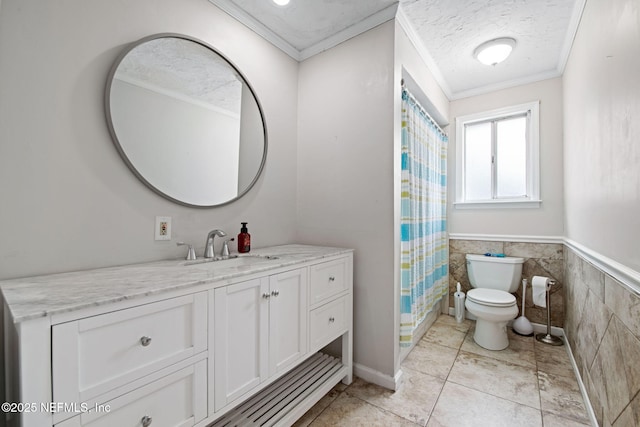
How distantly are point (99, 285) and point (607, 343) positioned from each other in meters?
2.15

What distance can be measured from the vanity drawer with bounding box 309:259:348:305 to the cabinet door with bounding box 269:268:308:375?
0.08m

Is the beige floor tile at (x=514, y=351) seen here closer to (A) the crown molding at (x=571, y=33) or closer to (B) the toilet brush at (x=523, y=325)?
(B) the toilet brush at (x=523, y=325)

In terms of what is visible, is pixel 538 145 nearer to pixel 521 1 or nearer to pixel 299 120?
pixel 521 1

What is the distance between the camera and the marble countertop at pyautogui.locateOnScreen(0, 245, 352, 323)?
68 centimetres

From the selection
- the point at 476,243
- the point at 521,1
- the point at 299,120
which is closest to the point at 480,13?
the point at 521,1

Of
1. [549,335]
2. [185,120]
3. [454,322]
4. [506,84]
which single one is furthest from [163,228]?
[506,84]

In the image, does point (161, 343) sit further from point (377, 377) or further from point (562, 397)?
point (562, 397)

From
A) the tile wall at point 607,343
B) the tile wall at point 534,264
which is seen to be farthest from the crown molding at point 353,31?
the tile wall at point 534,264

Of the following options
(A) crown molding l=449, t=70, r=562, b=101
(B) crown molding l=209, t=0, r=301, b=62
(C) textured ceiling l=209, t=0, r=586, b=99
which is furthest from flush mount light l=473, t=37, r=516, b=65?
(B) crown molding l=209, t=0, r=301, b=62

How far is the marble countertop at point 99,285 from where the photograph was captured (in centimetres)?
68

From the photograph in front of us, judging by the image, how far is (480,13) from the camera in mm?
1761

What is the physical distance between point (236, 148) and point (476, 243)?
8.36 feet

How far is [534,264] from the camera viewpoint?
254cm

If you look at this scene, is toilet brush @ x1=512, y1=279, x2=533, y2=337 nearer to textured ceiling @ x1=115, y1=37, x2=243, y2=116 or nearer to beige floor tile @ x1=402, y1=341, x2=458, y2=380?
beige floor tile @ x1=402, y1=341, x2=458, y2=380
